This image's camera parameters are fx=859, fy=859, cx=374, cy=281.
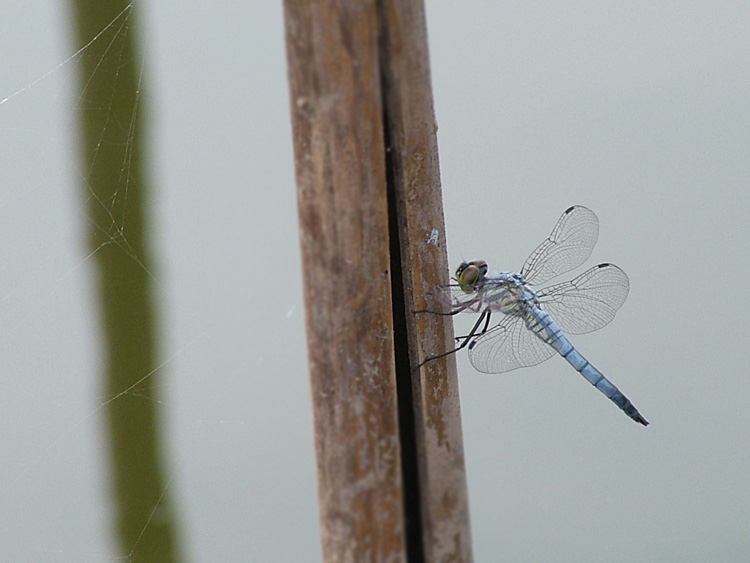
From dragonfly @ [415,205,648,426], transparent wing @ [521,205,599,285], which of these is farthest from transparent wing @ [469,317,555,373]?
transparent wing @ [521,205,599,285]

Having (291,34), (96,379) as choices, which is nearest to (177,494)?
(96,379)

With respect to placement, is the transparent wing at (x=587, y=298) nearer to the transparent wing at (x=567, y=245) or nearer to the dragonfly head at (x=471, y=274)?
the transparent wing at (x=567, y=245)

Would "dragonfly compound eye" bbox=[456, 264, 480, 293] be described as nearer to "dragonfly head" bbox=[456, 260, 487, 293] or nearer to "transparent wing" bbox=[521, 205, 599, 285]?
"dragonfly head" bbox=[456, 260, 487, 293]

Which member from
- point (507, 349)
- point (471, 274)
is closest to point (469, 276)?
point (471, 274)

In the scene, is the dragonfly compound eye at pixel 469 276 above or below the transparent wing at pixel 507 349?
above

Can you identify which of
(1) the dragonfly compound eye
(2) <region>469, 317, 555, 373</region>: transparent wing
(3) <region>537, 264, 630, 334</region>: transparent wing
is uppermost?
(1) the dragonfly compound eye

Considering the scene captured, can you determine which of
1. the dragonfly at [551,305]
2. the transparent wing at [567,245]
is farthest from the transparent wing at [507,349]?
the transparent wing at [567,245]

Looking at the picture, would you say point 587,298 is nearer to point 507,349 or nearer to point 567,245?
point 567,245
